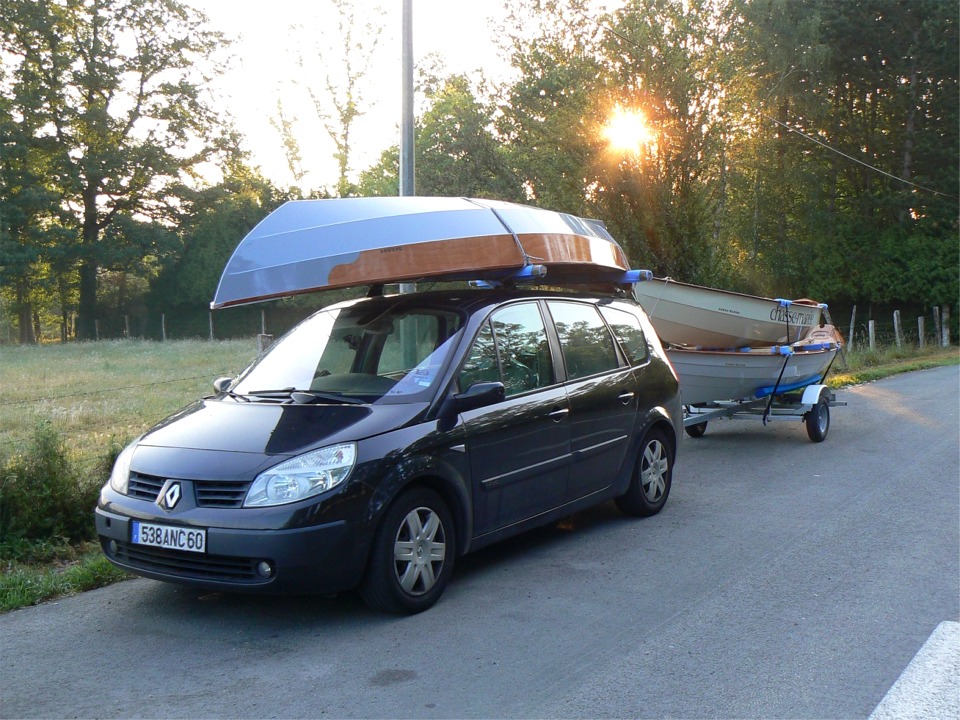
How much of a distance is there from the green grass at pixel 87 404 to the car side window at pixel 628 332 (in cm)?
402

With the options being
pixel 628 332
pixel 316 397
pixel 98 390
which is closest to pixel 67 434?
pixel 98 390

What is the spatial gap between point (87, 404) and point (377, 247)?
23.9 ft

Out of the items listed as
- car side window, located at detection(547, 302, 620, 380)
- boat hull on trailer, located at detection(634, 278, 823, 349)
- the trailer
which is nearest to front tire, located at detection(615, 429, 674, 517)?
car side window, located at detection(547, 302, 620, 380)

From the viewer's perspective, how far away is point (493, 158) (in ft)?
89.0

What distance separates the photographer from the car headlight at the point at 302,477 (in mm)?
4805

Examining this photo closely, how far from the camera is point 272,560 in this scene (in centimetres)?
472

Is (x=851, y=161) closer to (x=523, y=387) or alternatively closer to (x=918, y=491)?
(x=918, y=491)

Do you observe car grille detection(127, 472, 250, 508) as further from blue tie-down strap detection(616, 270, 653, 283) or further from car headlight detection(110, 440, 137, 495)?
blue tie-down strap detection(616, 270, 653, 283)

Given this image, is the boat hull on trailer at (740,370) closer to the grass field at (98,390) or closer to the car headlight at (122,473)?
the grass field at (98,390)

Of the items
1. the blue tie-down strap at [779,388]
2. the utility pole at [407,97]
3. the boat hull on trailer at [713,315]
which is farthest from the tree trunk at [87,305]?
the blue tie-down strap at [779,388]

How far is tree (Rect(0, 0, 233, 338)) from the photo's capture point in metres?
20.9

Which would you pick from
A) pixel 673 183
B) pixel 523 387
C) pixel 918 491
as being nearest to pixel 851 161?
pixel 673 183

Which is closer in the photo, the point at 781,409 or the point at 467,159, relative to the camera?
the point at 781,409

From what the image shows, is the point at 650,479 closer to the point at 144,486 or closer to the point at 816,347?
the point at 144,486
